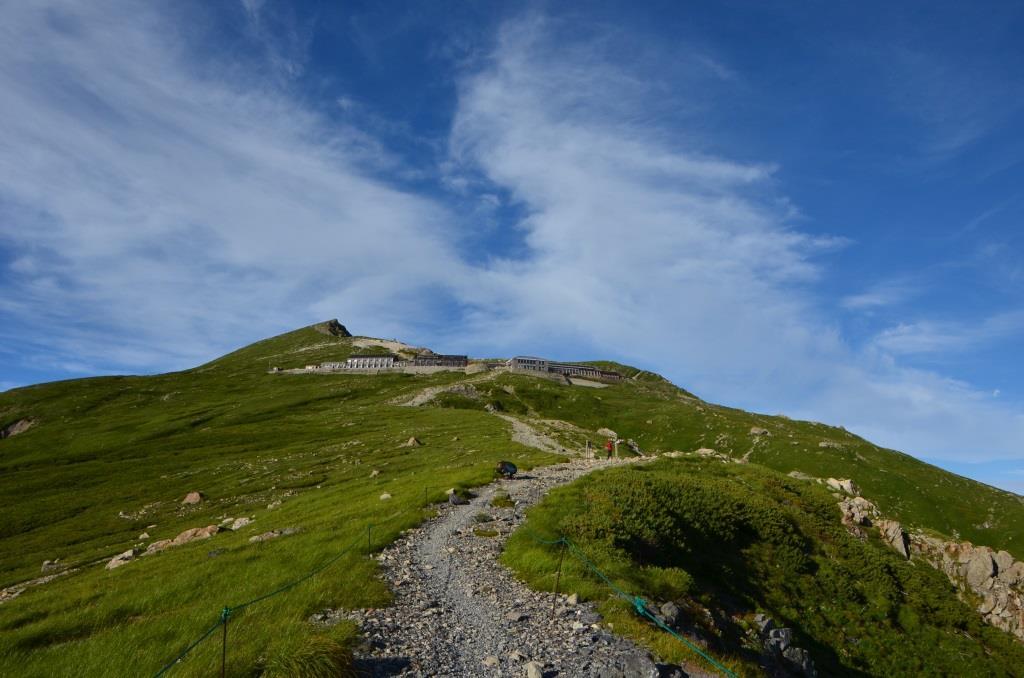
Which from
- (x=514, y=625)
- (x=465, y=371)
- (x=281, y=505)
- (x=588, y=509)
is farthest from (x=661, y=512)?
(x=465, y=371)

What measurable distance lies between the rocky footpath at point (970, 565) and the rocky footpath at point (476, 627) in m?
31.3

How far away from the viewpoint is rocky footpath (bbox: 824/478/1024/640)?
33.9 metres

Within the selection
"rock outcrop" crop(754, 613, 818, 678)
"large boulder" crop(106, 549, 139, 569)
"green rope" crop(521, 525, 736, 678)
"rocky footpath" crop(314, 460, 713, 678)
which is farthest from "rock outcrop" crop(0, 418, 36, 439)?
"rock outcrop" crop(754, 613, 818, 678)

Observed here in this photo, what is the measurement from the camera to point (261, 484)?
65812 millimetres

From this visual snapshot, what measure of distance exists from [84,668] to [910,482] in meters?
112

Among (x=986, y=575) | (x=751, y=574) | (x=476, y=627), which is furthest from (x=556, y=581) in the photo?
(x=986, y=575)

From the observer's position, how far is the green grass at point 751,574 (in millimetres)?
20078

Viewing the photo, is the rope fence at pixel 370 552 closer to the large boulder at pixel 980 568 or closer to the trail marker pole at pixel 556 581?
the trail marker pole at pixel 556 581

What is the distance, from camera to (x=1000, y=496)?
10131 centimetres

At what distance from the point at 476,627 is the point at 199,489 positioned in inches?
2610

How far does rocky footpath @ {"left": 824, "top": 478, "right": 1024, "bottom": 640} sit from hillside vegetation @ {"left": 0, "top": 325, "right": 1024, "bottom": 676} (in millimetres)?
16824

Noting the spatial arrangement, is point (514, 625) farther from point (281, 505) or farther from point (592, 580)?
point (281, 505)

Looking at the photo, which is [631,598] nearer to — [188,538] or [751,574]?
[751,574]

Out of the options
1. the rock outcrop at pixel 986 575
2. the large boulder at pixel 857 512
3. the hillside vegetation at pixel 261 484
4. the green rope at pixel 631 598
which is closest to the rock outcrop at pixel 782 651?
the hillside vegetation at pixel 261 484
